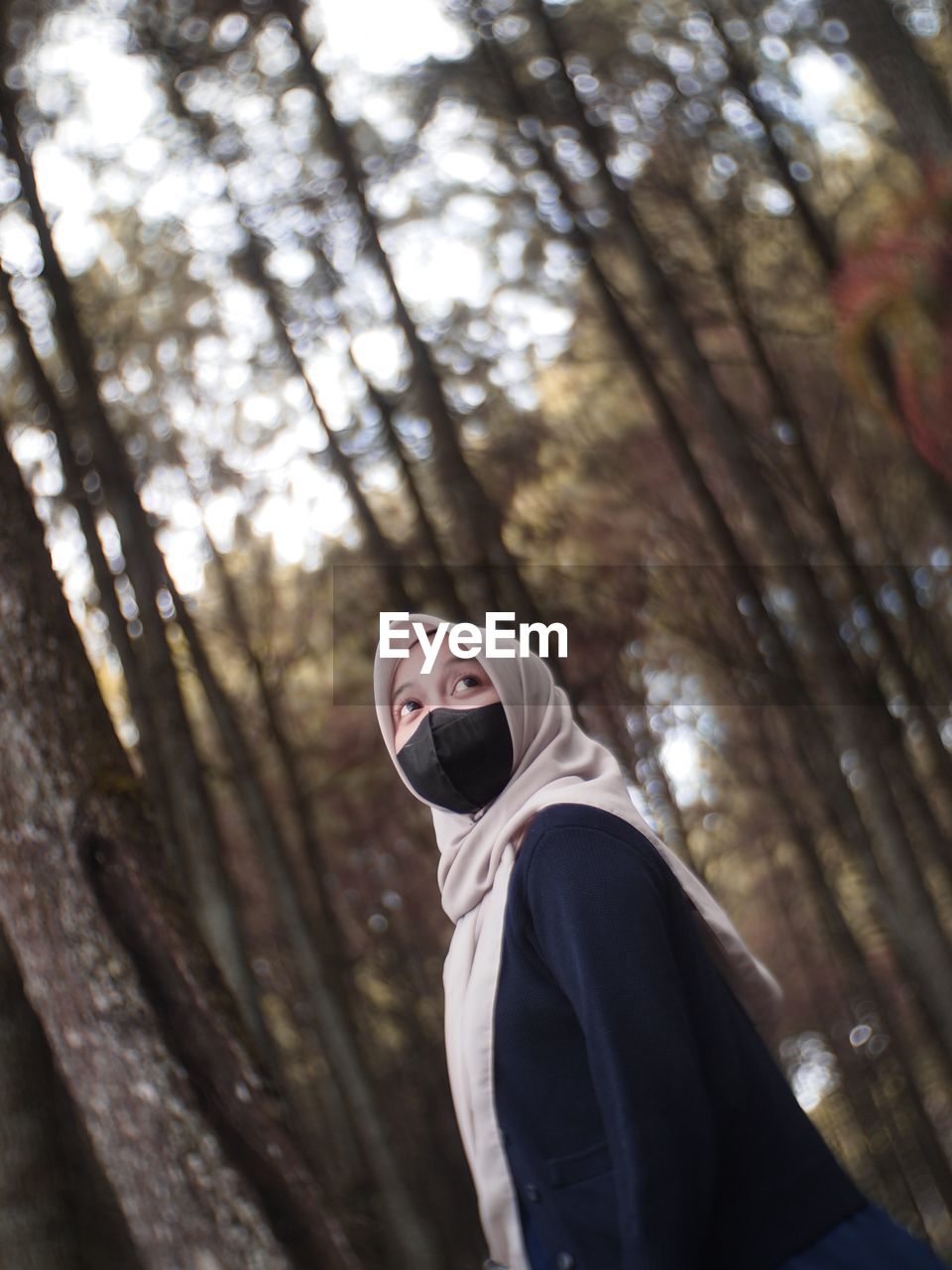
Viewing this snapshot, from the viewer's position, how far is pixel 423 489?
11633mm

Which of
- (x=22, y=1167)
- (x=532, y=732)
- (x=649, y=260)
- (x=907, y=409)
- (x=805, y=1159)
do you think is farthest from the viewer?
(x=649, y=260)

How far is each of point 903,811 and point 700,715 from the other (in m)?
2.11

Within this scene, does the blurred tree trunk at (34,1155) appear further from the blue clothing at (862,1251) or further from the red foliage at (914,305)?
the red foliage at (914,305)

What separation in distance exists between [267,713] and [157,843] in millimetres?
7662

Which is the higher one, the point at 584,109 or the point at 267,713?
the point at 584,109

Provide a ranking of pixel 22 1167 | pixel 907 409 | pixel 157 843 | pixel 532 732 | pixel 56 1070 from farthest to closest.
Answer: pixel 907 409, pixel 56 1070, pixel 22 1167, pixel 157 843, pixel 532 732

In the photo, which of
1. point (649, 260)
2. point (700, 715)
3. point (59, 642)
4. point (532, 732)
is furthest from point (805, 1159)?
point (700, 715)

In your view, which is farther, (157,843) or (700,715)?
(700,715)

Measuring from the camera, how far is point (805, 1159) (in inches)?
76.2

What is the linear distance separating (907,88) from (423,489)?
260 inches

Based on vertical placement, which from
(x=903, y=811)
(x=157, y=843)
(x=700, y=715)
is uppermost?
(x=157, y=843)

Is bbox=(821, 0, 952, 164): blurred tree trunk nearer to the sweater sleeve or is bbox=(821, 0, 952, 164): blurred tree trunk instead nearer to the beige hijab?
the beige hijab

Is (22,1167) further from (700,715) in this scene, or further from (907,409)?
(700,715)

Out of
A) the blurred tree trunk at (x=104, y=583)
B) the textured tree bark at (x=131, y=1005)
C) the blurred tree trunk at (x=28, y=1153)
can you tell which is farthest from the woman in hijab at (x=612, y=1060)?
the blurred tree trunk at (x=104, y=583)
